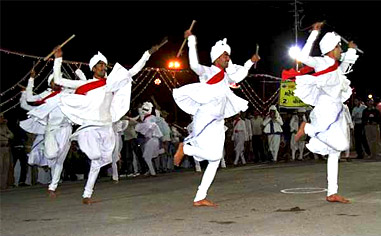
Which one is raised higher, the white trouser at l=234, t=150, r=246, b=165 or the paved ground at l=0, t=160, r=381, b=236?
the paved ground at l=0, t=160, r=381, b=236

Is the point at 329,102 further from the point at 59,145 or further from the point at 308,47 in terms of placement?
the point at 59,145

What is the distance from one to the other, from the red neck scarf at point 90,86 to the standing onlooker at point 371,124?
12.6 meters

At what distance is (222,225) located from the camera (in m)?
7.04

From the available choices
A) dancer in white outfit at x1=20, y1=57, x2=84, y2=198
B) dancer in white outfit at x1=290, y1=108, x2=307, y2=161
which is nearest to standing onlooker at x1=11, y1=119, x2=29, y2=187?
dancer in white outfit at x1=20, y1=57, x2=84, y2=198

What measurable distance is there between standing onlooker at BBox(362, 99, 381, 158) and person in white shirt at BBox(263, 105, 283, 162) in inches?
130

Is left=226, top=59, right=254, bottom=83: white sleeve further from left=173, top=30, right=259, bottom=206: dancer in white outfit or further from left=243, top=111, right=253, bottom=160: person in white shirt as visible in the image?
left=243, top=111, right=253, bottom=160: person in white shirt

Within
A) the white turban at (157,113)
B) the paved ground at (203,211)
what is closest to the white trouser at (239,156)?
the white turban at (157,113)

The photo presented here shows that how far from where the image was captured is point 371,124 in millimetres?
20359

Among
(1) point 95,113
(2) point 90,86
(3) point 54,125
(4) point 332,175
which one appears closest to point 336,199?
(4) point 332,175

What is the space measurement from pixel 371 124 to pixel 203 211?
534 inches

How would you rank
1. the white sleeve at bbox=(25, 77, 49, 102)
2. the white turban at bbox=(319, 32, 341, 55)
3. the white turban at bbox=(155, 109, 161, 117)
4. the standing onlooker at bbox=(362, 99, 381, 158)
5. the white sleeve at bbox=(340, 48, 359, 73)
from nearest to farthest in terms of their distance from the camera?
the white turban at bbox=(319, 32, 341, 55), the white sleeve at bbox=(340, 48, 359, 73), the white sleeve at bbox=(25, 77, 49, 102), the white turban at bbox=(155, 109, 161, 117), the standing onlooker at bbox=(362, 99, 381, 158)

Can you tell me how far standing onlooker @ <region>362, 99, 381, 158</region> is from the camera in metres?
20.2

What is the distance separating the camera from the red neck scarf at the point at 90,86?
9.88 m

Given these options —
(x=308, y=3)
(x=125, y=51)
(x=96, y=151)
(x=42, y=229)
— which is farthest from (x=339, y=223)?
(x=308, y=3)
